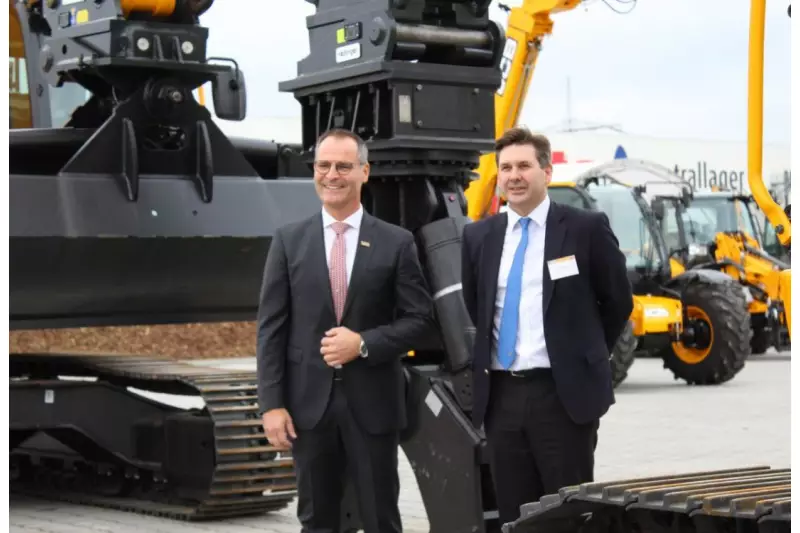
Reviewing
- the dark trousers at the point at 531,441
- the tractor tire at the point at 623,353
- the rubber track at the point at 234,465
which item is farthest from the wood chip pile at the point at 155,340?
the dark trousers at the point at 531,441

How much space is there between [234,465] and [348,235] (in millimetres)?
3095

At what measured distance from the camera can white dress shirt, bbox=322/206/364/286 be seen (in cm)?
551

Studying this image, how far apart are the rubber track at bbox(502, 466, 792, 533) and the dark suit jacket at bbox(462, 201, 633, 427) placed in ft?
2.52

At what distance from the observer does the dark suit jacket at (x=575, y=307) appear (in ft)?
16.3

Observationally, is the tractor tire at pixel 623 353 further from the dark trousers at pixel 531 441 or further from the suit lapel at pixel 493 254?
the dark trousers at pixel 531 441

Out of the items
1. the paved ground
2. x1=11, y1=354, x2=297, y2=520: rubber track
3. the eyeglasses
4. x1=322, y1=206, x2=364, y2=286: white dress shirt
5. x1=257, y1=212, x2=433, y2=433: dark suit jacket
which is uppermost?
the eyeglasses

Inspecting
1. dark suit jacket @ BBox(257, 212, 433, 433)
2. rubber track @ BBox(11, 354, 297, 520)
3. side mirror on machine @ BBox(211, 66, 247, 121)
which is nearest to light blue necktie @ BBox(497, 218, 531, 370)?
dark suit jacket @ BBox(257, 212, 433, 433)

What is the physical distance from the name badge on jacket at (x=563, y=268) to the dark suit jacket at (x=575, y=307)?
A: 0.02m

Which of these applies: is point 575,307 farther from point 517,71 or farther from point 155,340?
point 155,340

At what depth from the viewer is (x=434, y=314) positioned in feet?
20.3

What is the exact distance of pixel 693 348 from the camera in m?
16.9

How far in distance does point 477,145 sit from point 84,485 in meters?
4.05

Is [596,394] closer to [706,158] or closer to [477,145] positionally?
[477,145]

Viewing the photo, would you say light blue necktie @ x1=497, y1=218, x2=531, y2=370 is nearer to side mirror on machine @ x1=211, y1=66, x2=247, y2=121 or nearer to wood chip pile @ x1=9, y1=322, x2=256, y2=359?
side mirror on machine @ x1=211, y1=66, x2=247, y2=121
